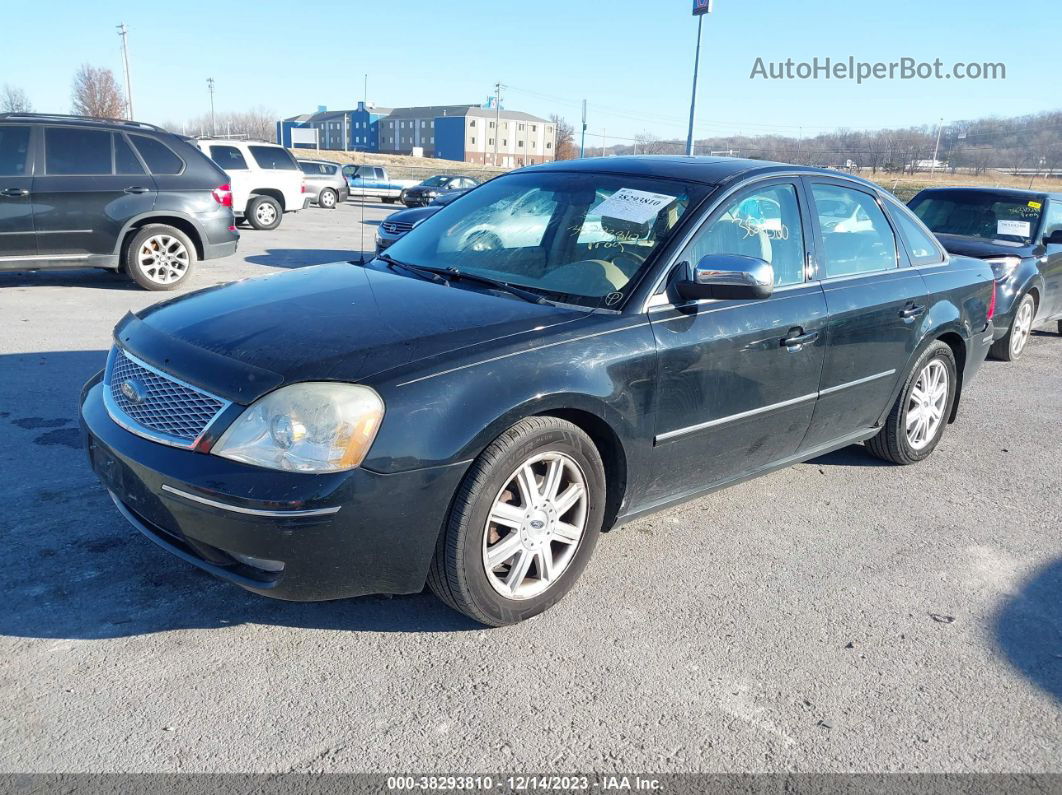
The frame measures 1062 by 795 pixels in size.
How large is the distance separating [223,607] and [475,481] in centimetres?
112

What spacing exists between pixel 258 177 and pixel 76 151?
30.5 ft

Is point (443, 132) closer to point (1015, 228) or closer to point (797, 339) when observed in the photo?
point (1015, 228)

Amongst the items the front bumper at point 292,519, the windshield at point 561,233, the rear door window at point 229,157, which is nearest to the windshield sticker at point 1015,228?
the windshield at point 561,233

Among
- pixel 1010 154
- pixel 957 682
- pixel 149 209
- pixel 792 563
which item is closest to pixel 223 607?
pixel 792 563

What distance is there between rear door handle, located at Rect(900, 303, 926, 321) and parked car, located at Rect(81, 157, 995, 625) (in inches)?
0.8

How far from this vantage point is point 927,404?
5.14 m

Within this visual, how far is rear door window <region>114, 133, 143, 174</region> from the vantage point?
9.05 metres

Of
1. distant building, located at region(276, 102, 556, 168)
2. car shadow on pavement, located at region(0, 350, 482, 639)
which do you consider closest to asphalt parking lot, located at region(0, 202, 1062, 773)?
car shadow on pavement, located at region(0, 350, 482, 639)

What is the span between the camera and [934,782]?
2.45 meters

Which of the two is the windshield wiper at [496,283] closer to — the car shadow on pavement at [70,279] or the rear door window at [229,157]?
the car shadow on pavement at [70,279]

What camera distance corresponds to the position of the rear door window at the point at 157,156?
9.20 meters

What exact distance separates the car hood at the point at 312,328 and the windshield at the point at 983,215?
7364mm

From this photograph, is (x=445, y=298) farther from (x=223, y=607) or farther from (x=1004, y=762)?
(x=1004, y=762)

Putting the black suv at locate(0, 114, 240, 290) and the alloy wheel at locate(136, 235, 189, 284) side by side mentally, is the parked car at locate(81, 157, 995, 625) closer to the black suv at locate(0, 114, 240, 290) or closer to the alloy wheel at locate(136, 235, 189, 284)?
the black suv at locate(0, 114, 240, 290)
